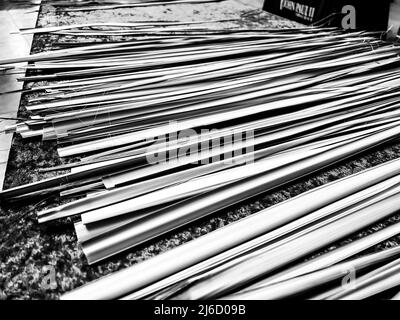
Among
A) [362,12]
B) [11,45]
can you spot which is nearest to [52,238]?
[11,45]

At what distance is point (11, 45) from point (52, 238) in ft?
4.30

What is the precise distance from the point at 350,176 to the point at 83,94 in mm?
795

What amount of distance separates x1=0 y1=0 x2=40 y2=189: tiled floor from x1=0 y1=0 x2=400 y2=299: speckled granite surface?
11 cm

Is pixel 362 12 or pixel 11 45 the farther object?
pixel 362 12

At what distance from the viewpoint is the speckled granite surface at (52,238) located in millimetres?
641

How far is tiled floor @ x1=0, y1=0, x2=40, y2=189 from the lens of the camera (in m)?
1.09

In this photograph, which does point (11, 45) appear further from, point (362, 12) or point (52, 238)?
point (362, 12)

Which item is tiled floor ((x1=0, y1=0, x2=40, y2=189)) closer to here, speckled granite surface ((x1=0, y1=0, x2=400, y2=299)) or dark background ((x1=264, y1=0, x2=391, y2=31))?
speckled granite surface ((x1=0, y1=0, x2=400, y2=299))

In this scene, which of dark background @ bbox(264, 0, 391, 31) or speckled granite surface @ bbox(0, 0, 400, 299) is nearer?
speckled granite surface @ bbox(0, 0, 400, 299)

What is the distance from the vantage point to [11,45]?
1644 millimetres

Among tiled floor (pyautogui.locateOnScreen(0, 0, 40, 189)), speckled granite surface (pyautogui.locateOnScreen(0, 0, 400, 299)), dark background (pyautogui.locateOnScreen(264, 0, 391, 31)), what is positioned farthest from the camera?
dark background (pyautogui.locateOnScreen(264, 0, 391, 31))

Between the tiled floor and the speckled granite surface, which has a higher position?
the tiled floor

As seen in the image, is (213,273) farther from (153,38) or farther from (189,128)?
(153,38)

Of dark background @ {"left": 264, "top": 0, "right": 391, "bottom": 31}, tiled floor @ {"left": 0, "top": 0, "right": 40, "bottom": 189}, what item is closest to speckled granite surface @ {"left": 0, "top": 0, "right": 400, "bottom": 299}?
tiled floor @ {"left": 0, "top": 0, "right": 40, "bottom": 189}
